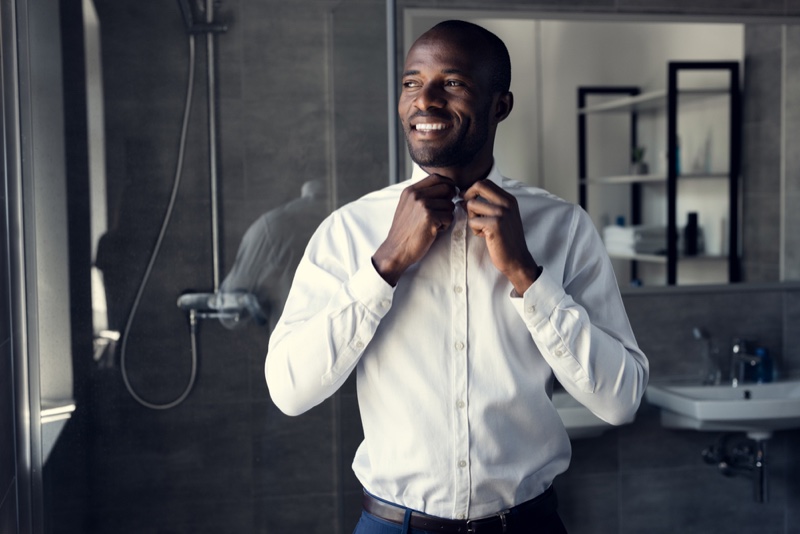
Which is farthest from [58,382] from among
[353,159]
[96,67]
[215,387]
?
[353,159]

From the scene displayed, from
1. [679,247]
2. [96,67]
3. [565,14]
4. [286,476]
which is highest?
[565,14]

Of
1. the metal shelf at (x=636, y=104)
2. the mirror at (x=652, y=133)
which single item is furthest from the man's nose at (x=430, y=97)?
the metal shelf at (x=636, y=104)

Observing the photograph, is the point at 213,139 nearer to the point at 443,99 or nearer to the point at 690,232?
the point at 443,99

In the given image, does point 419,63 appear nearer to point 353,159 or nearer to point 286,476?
point 353,159

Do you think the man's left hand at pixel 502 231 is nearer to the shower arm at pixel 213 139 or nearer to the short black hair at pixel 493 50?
the short black hair at pixel 493 50

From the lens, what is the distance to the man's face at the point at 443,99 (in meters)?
1.13

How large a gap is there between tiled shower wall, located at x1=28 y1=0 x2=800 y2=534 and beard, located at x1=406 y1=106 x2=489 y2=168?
76 cm

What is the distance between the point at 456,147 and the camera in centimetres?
115

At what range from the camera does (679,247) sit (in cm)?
283

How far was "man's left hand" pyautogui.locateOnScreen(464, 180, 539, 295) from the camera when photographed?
3.58 ft

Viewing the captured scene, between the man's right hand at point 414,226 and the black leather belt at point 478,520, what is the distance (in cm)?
31

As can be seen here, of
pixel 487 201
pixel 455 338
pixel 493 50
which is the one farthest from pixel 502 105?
pixel 455 338

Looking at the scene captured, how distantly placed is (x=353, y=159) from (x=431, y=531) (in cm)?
100

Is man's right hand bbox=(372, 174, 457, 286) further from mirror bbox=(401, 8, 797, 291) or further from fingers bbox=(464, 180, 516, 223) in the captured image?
mirror bbox=(401, 8, 797, 291)
